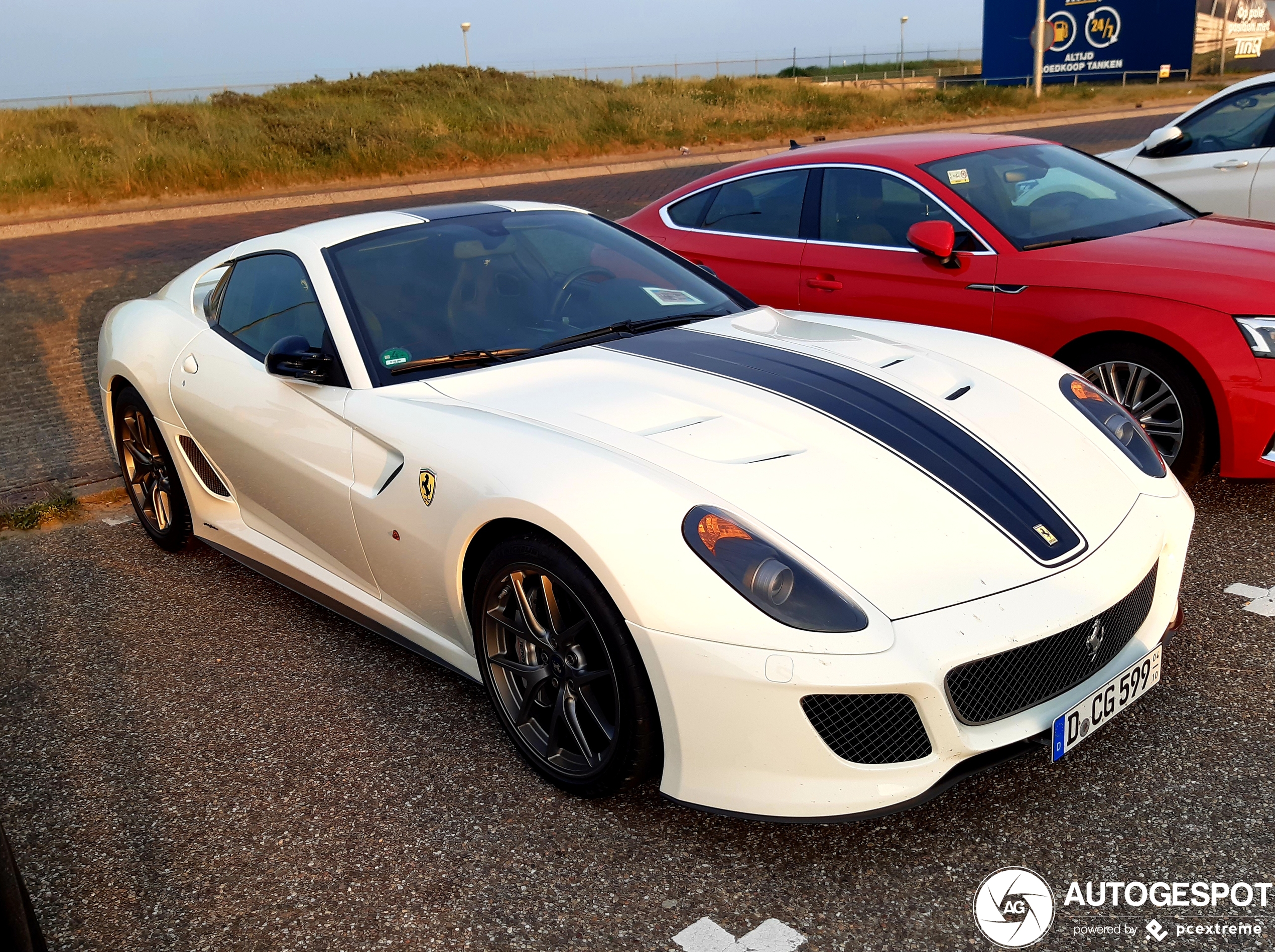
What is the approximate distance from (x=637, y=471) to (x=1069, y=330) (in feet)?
9.36

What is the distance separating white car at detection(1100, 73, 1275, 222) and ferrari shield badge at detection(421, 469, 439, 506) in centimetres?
572

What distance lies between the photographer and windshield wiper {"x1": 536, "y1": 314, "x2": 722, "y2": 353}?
12.0ft

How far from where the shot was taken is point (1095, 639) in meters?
2.64

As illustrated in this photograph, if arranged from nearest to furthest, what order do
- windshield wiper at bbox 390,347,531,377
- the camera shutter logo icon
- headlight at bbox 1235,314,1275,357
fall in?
the camera shutter logo icon < windshield wiper at bbox 390,347,531,377 < headlight at bbox 1235,314,1275,357

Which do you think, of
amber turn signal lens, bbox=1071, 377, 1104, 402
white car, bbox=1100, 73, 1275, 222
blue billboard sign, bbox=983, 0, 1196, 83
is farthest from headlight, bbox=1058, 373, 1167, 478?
blue billboard sign, bbox=983, 0, 1196, 83

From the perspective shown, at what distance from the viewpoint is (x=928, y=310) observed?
17.3ft

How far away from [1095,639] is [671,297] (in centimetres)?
197

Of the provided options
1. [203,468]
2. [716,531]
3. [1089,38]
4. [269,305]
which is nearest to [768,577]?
[716,531]

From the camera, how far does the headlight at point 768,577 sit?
2.42 metres

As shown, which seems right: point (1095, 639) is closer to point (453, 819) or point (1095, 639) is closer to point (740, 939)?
point (740, 939)

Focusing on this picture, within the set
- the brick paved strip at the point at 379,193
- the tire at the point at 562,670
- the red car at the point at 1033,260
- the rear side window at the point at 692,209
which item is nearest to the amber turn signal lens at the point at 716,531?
the tire at the point at 562,670

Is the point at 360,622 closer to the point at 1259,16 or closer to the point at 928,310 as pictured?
the point at 928,310

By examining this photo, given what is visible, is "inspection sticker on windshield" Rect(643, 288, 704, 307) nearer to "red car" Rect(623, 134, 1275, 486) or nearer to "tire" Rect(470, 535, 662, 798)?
"tire" Rect(470, 535, 662, 798)

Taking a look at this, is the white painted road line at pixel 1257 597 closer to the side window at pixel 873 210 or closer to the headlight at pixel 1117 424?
the headlight at pixel 1117 424
